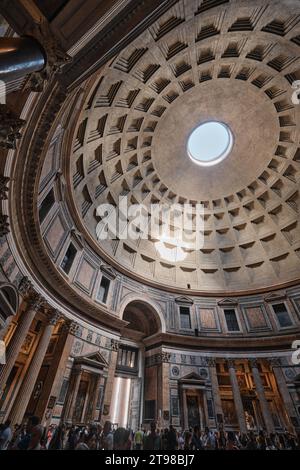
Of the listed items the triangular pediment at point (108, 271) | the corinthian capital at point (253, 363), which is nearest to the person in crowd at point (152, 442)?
the triangular pediment at point (108, 271)

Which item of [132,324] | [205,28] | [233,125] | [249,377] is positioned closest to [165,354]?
[132,324]

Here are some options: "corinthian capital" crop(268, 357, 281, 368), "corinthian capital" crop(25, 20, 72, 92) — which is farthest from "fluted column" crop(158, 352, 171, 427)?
"corinthian capital" crop(25, 20, 72, 92)

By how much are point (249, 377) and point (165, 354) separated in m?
6.52

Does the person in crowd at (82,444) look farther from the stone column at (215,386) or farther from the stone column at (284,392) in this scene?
the stone column at (284,392)

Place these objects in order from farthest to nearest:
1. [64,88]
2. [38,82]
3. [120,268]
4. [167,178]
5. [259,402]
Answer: [167,178], [120,268], [259,402], [64,88], [38,82]

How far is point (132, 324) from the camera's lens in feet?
62.2

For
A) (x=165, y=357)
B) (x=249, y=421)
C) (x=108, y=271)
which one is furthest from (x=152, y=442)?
A: (x=249, y=421)

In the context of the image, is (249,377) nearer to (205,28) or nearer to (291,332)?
(291,332)

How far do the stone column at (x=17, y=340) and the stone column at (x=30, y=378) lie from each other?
115cm

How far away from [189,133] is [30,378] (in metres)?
19.6

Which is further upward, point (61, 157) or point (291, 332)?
point (61, 157)

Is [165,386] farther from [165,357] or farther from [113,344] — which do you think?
[113,344]

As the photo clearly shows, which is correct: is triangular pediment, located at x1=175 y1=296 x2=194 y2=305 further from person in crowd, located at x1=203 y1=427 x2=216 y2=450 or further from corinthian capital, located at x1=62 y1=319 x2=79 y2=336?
person in crowd, located at x1=203 y1=427 x2=216 y2=450

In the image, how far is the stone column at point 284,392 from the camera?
44.8ft
